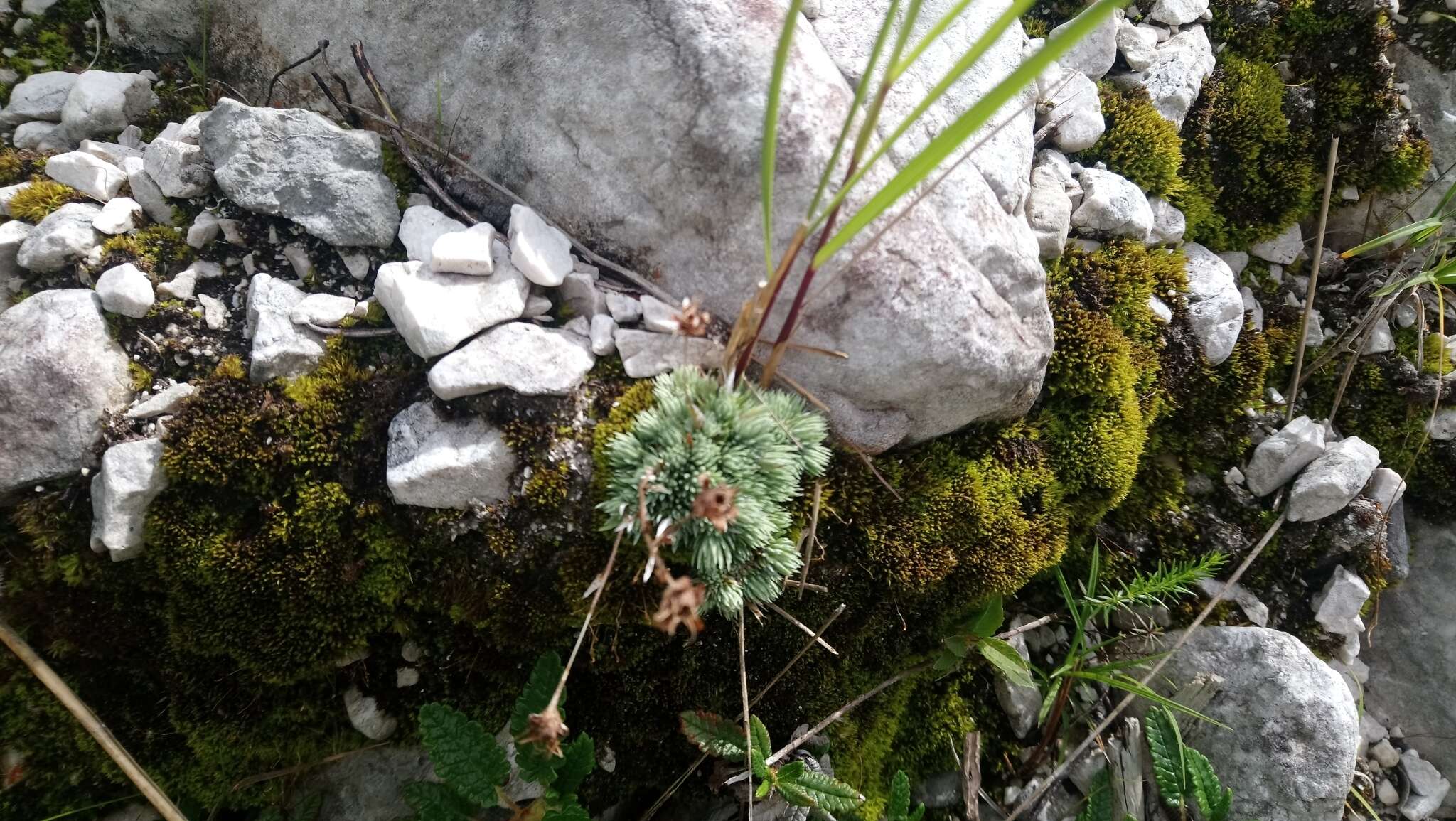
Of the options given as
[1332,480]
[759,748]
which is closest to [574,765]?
[759,748]

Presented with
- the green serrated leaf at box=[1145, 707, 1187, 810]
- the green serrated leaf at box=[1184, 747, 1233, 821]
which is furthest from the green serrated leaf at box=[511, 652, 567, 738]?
the green serrated leaf at box=[1184, 747, 1233, 821]

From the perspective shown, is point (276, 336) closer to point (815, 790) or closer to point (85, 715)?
point (85, 715)

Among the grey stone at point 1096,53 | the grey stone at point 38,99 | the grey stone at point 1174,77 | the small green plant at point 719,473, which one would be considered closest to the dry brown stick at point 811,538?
the small green plant at point 719,473

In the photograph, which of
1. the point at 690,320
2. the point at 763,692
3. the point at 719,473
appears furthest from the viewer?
the point at 763,692

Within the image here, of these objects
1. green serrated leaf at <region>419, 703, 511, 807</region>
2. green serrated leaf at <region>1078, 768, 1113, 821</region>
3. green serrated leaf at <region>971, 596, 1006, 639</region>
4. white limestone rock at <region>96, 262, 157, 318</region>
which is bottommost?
green serrated leaf at <region>419, 703, 511, 807</region>

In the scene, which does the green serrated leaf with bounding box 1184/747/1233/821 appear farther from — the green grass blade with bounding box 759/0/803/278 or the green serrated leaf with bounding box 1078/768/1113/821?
the green grass blade with bounding box 759/0/803/278
